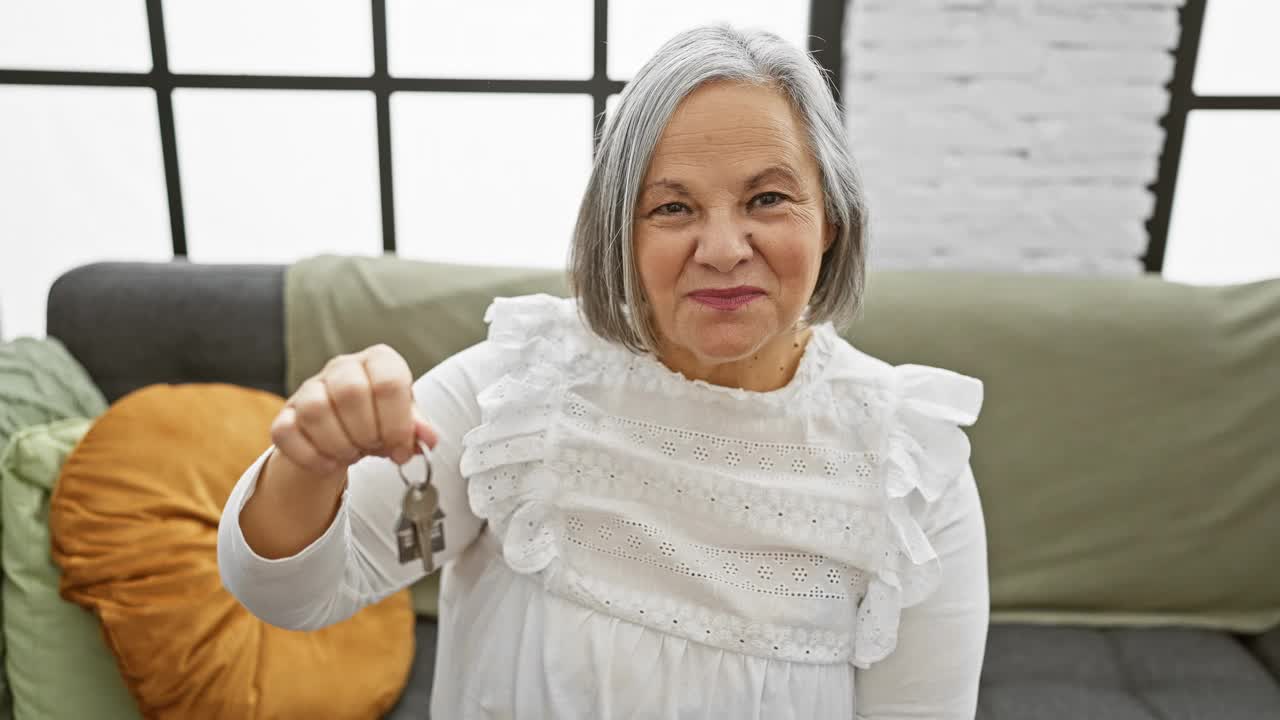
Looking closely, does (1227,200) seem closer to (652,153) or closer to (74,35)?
(652,153)

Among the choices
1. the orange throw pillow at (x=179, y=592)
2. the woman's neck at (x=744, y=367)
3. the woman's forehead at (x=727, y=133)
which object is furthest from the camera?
the orange throw pillow at (x=179, y=592)

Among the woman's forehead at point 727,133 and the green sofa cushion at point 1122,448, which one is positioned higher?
the woman's forehead at point 727,133

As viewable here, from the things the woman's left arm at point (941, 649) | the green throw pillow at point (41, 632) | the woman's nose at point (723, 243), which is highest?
the woman's nose at point (723, 243)

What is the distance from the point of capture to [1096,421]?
1.70 metres

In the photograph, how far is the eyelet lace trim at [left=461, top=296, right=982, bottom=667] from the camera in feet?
3.12

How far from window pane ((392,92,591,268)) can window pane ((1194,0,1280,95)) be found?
5.19 ft

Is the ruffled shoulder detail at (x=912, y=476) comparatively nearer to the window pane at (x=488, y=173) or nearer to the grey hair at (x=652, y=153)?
the grey hair at (x=652, y=153)

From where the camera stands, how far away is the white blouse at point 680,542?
94cm

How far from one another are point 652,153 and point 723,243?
0.13 meters

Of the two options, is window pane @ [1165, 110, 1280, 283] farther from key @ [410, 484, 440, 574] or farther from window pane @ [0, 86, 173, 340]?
window pane @ [0, 86, 173, 340]

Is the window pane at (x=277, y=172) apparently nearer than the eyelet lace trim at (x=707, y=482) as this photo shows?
No

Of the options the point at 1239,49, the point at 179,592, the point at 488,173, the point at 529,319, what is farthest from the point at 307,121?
the point at 1239,49

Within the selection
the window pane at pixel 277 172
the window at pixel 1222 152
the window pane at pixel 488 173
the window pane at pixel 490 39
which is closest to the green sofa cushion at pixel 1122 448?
the window at pixel 1222 152

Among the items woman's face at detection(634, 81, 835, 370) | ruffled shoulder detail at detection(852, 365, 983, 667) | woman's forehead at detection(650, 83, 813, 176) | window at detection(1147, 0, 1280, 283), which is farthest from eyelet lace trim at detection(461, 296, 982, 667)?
window at detection(1147, 0, 1280, 283)
